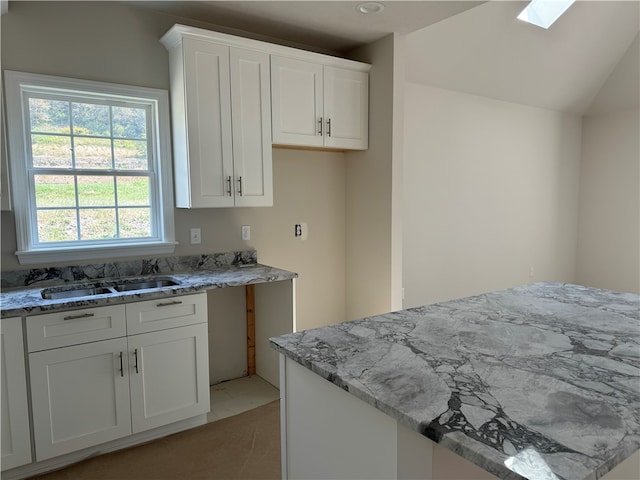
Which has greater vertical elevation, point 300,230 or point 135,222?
point 135,222

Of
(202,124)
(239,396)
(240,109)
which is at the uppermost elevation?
(240,109)

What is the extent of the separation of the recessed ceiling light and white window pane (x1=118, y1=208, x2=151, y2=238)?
192cm

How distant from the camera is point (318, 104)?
3283mm

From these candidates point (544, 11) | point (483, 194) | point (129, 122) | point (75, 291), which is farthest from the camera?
point (483, 194)

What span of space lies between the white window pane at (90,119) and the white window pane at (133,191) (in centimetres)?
32

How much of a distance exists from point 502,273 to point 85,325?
4.54 meters

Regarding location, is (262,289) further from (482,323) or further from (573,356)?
(573,356)

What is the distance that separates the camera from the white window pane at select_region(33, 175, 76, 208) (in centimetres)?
265

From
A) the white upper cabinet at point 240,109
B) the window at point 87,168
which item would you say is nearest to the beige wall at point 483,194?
the white upper cabinet at point 240,109

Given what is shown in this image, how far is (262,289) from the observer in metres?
3.27

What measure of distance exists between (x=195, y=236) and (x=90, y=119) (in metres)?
0.99

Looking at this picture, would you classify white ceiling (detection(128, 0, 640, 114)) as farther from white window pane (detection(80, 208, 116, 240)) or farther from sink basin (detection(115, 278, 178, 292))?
sink basin (detection(115, 278, 178, 292))

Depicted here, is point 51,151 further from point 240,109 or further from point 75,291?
point 240,109

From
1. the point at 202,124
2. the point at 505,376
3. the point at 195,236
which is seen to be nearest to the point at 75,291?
the point at 195,236
